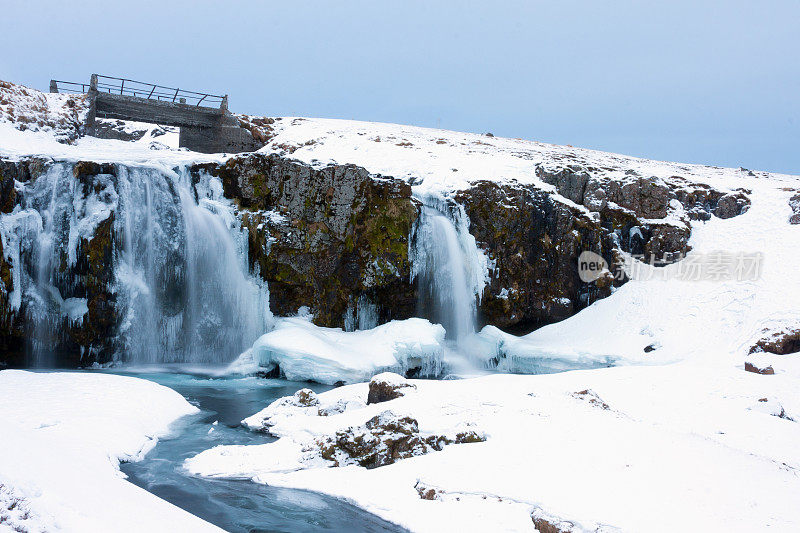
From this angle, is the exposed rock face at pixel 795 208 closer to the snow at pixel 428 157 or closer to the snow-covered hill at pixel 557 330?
the snow-covered hill at pixel 557 330

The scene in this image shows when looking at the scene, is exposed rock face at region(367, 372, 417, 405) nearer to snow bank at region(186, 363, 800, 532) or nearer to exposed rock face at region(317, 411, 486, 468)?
snow bank at region(186, 363, 800, 532)

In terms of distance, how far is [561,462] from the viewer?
7.80m

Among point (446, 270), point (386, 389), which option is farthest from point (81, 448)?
point (446, 270)

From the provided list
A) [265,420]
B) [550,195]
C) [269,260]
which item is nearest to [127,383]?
[265,420]

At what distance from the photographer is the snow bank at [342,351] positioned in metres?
16.9

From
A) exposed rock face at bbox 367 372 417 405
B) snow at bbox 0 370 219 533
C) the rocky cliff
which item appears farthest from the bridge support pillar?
exposed rock face at bbox 367 372 417 405

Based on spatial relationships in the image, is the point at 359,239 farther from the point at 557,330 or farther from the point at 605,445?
the point at 605,445

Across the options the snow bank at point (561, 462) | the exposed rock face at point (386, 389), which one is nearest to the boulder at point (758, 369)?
the snow bank at point (561, 462)

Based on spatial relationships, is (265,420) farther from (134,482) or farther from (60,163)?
(60,163)

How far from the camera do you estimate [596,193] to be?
78.3 feet

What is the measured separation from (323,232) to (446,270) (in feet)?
14.9

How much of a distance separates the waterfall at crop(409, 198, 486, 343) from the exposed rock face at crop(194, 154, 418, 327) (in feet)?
1.82

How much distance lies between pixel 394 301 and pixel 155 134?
1981 cm

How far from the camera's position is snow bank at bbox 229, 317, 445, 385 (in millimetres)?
16922
